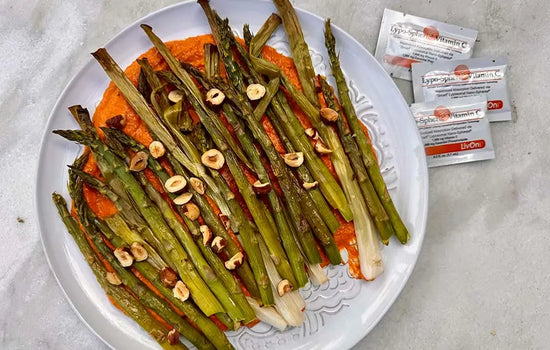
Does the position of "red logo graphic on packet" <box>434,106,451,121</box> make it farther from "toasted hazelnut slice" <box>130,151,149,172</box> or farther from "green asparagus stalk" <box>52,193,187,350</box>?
"green asparagus stalk" <box>52,193,187,350</box>

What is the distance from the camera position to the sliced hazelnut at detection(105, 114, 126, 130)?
2.77 metres

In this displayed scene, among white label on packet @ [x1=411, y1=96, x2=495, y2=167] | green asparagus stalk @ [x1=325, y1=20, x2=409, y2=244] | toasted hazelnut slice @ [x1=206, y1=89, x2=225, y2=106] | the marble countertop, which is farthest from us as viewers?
white label on packet @ [x1=411, y1=96, x2=495, y2=167]

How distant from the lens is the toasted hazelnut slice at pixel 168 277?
2652 mm

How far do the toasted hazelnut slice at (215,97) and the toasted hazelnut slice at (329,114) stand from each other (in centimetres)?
55

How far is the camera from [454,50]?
328 cm

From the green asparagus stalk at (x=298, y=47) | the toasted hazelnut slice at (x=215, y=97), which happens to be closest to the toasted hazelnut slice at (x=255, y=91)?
the toasted hazelnut slice at (x=215, y=97)

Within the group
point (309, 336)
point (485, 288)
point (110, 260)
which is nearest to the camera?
point (110, 260)

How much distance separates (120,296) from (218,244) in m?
0.61

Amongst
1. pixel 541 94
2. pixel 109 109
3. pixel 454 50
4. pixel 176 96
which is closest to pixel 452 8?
pixel 454 50

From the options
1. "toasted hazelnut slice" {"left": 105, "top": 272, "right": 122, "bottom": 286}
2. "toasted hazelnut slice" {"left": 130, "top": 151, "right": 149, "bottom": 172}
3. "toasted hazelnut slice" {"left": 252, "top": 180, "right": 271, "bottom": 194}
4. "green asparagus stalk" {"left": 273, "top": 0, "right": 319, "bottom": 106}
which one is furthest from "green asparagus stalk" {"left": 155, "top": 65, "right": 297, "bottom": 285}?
"toasted hazelnut slice" {"left": 105, "top": 272, "right": 122, "bottom": 286}

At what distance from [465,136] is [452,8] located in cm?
84

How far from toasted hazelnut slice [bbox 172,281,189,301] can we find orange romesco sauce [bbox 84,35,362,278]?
54 cm

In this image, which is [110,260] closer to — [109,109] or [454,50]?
[109,109]

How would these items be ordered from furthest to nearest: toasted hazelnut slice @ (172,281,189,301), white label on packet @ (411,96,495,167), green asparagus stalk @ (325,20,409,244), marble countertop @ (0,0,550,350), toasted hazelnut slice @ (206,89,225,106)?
white label on packet @ (411,96,495,167) → marble countertop @ (0,0,550,350) → green asparagus stalk @ (325,20,409,244) → toasted hazelnut slice @ (206,89,225,106) → toasted hazelnut slice @ (172,281,189,301)
